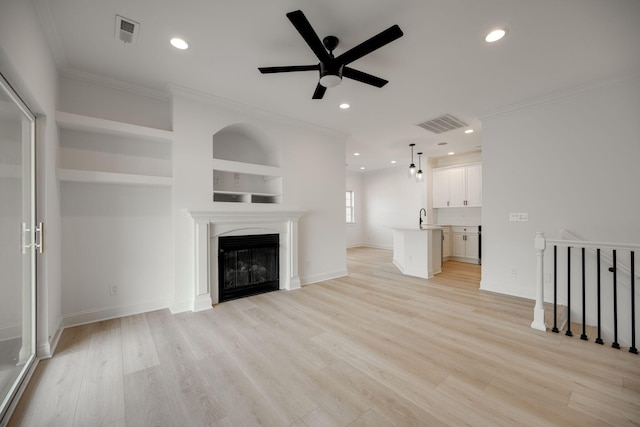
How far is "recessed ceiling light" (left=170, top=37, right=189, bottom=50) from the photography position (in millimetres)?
2463

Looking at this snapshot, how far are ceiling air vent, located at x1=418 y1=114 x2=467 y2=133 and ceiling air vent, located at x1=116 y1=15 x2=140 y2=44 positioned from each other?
4188mm

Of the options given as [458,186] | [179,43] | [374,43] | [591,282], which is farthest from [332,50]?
[458,186]

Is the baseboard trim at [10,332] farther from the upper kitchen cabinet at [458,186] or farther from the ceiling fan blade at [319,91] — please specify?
the upper kitchen cabinet at [458,186]

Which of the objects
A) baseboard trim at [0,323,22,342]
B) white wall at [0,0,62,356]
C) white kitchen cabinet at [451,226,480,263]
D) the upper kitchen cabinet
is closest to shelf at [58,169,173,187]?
white wall at [0,0,62,356]

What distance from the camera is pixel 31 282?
2186mm

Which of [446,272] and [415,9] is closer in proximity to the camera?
[415,9]

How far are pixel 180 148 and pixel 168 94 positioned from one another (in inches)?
30.4

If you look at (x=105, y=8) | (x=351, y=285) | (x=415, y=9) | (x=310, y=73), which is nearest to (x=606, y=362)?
(x=351, y=285)

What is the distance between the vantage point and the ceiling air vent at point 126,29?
2.22 metres

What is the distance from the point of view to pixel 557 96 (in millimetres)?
3537

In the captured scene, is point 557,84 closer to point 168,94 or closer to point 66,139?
point 168,94

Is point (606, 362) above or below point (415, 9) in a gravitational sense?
below

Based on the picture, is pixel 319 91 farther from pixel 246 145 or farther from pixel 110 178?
pixel 110 178

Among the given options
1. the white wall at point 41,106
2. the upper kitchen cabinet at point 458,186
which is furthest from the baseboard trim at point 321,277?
the upper kitchen cabinet at point 458,186
